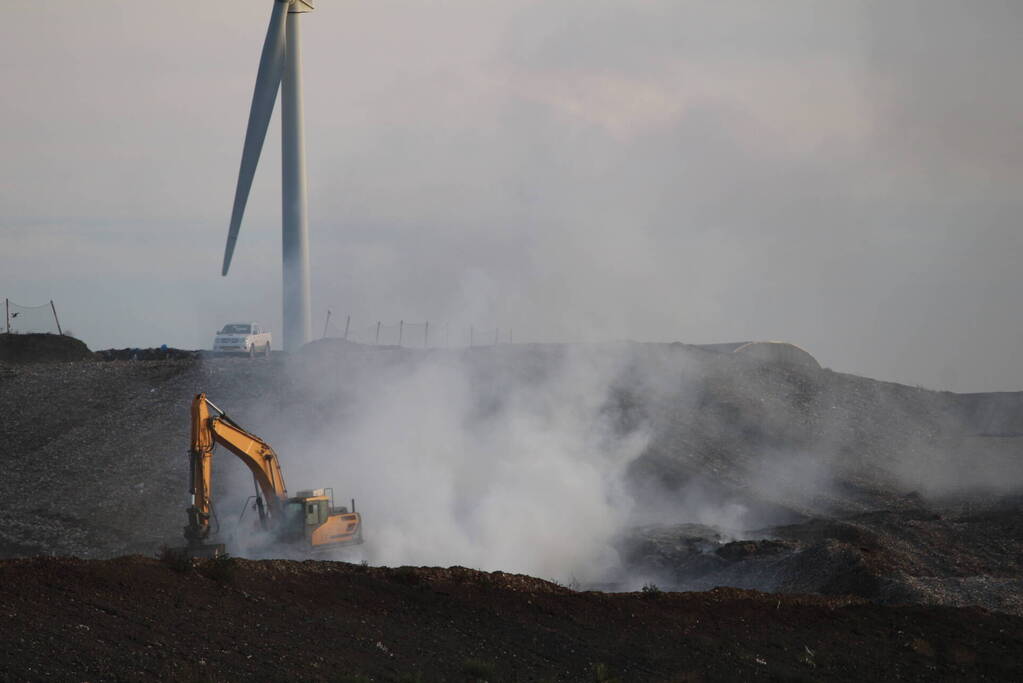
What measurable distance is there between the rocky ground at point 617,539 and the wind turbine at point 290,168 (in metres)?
2.85

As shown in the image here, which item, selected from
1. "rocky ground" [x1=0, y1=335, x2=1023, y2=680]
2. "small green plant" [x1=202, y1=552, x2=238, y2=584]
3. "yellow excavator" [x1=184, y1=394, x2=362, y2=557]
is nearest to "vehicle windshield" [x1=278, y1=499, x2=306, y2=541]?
"yellow excavator" [x1=184, y1=394, x2=362, y2=557]

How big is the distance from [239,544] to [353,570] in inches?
292

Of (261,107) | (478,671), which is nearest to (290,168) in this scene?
(261,107)

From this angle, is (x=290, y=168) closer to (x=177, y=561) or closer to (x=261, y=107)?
(x=261, y=107)

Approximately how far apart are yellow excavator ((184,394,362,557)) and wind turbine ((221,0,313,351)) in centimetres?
2082

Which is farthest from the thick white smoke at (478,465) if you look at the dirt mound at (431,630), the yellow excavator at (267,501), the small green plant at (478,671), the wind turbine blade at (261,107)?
the small green plant at (478,671)

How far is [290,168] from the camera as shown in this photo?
162ft

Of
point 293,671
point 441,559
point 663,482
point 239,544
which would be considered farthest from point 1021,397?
point 293,671

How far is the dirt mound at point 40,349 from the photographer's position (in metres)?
59.8

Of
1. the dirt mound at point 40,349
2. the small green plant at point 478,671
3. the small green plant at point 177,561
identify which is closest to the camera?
the small green plant at point 478,671

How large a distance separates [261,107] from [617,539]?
912 inches

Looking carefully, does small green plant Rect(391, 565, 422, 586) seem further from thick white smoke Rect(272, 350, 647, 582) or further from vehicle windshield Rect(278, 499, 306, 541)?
thick white smoke Rect(272, 350, 647, 582)

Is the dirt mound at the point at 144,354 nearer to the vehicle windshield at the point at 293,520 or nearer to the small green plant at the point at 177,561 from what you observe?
the vehicle windshield at the point at 293,520

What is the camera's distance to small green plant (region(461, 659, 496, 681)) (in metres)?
16.5
